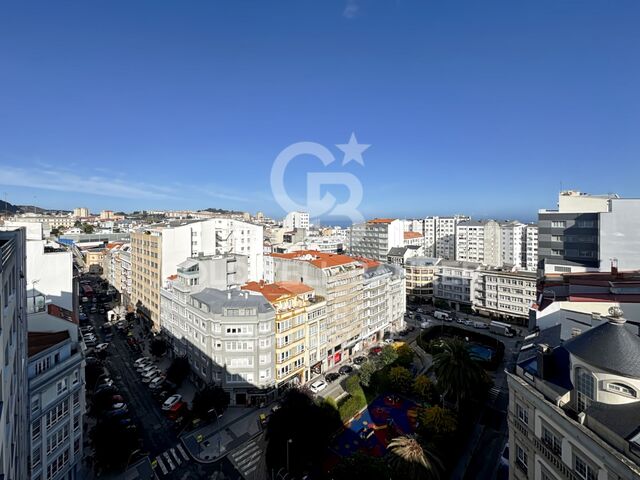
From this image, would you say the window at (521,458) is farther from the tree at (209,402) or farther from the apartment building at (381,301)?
the apartment building at (381,301)

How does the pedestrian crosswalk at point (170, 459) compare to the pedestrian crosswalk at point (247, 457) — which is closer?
the pedestrian crosswalk at point (247, 457)

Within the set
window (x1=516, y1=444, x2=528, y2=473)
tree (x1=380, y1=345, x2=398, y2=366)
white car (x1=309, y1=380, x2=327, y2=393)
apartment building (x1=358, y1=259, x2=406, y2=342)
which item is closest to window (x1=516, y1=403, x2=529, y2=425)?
window (x1=516, y1=444, x2=528, y2=473)

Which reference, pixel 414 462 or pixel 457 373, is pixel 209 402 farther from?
pixel 457 373

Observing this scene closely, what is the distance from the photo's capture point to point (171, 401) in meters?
34.8

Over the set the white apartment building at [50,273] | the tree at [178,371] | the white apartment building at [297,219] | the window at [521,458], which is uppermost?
the white apartment building at [297,219]

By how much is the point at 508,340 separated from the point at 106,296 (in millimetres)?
83325

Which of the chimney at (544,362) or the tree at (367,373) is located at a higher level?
the chimney at (544,362)

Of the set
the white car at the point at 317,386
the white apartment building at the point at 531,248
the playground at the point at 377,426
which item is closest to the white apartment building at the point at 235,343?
the white car at the point at 317,386

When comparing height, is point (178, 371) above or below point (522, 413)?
below

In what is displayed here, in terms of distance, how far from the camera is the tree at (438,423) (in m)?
27.9

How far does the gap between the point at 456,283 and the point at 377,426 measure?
4739 cm

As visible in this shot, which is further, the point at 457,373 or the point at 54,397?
the point at 457,373

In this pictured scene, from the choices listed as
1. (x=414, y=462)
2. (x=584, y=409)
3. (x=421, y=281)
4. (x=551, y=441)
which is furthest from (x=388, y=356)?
(x=421, y=281)

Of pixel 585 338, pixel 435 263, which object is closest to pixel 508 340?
pixel 435 263
